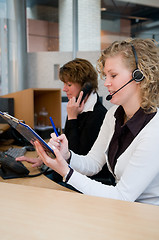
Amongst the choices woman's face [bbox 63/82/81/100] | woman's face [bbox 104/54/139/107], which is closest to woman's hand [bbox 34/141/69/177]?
woman's face [bbox 104/54/139/107]

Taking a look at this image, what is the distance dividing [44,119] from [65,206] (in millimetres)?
1902

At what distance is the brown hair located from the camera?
205 cm

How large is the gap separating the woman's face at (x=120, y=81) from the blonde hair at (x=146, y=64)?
0.07ft

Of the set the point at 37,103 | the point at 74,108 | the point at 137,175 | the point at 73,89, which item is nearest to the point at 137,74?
the point at 137,175

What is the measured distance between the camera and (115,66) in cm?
122

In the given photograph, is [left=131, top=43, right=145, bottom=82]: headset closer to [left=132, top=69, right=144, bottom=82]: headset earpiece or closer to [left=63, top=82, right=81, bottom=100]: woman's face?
[left=132, top=69, right=144, bottom=82]: headset earpiece

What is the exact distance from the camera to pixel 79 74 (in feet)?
6.73

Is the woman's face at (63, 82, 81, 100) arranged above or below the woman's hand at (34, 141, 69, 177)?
above

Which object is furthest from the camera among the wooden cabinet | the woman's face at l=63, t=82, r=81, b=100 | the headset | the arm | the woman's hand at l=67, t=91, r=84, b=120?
the wooden cabinet

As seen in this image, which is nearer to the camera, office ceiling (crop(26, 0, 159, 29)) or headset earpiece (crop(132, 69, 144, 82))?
headset earpiece (crop(132, 69, 144, 82))

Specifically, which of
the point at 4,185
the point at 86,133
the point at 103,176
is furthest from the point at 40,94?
the point at 4,185

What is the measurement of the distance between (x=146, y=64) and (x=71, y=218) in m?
0.75

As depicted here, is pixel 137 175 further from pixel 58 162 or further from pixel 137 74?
pixel 137 74

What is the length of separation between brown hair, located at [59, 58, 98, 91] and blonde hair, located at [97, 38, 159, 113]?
0.79 meters
